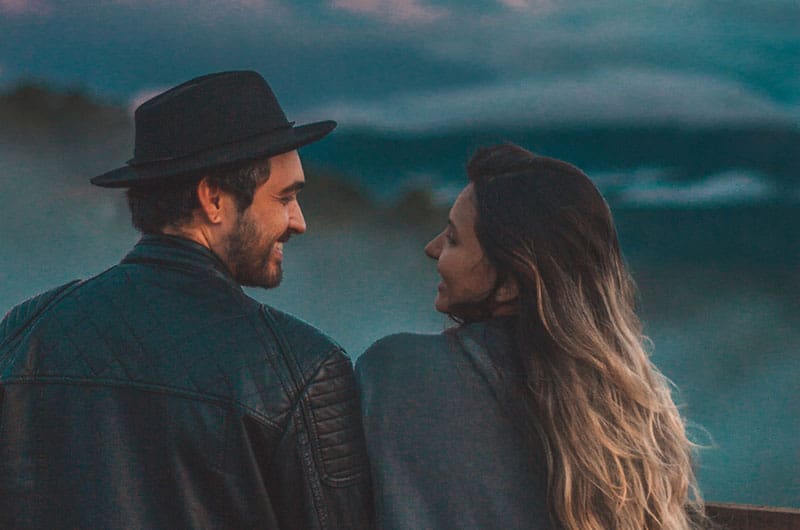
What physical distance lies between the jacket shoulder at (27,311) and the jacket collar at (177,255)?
0.16m

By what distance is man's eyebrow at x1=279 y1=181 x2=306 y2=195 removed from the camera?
2348 mm

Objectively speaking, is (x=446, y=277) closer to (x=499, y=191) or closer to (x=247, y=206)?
(x=499, y=191)

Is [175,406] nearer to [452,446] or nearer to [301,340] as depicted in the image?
[301,340]

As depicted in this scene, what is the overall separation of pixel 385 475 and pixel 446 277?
1.68 ft

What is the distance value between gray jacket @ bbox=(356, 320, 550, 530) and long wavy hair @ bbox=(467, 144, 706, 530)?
0.18 feet

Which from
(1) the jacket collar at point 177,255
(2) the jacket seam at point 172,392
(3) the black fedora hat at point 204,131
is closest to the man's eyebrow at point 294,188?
(3) the black fedora hat at point 204,131

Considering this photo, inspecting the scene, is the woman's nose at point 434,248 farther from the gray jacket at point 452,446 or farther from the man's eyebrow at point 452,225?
the gray jacket at point 452,446

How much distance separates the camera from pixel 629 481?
7.14 feet

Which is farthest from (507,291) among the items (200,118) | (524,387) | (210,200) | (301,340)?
(200,118)

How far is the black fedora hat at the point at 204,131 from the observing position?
2.27 metres

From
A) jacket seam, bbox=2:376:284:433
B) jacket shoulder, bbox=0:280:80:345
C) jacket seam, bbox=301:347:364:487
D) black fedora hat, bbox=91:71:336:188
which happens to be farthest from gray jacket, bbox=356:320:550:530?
jacket shoulder, bbox=0:280:80:345

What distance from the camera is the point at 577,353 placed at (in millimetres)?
2148

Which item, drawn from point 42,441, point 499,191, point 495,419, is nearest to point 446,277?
point 499,191

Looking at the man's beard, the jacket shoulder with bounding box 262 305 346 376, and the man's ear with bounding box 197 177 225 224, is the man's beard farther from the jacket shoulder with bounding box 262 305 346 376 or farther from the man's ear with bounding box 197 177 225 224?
the jacket shoulder with bounding box 262 305 346 376
